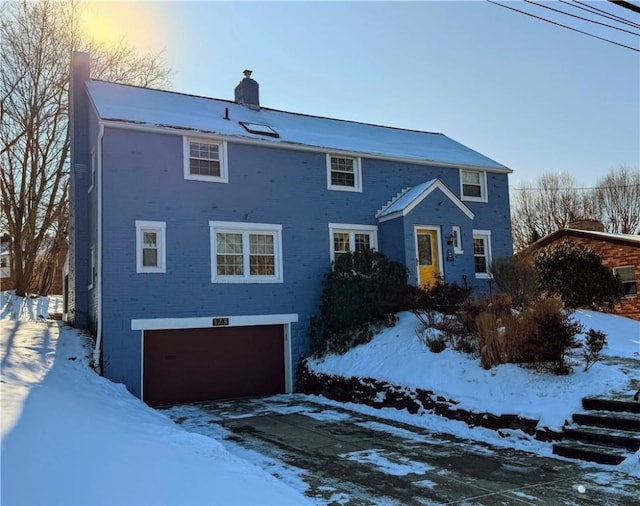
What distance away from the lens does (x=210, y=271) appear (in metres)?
14.3

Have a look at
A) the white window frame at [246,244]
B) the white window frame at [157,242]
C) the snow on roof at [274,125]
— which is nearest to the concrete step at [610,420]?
the white window frame at [246,244]

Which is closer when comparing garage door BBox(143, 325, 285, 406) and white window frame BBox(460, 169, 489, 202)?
garage door BBox(143, 325, 285, 406)

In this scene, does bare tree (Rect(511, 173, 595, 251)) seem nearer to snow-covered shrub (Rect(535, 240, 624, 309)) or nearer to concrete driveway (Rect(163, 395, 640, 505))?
snow-covered shrub (Rect(535, 240, 624, 309))

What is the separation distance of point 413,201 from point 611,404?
9.29 metres

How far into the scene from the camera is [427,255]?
55.3 feet

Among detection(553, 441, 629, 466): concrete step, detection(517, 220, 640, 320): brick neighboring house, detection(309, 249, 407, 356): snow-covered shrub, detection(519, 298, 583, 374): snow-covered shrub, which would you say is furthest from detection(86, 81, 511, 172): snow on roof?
detection(553, 441, 629, 466): concrete step

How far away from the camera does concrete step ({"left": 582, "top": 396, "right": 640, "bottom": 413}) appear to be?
25.7 feet

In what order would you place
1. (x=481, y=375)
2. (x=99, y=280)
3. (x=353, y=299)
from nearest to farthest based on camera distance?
(x=481, y=375)
(x=99, y=280)
(x=353, y=299)

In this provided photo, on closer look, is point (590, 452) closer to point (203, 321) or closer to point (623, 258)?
point (203, 321)

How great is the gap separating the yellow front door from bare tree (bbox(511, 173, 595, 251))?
2390 centimetres

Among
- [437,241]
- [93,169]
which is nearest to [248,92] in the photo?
[93,169]

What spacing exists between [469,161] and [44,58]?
20.4 meters

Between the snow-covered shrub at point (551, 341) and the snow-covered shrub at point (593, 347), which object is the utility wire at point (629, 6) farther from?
the snow-covered shrub at point (593, 347)

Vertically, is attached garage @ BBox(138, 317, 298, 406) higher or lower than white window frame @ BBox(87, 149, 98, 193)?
lower
